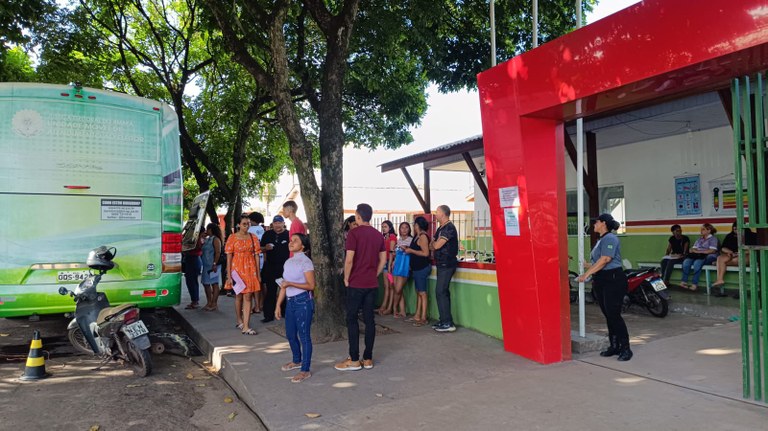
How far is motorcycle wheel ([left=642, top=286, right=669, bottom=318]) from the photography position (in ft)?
27.3

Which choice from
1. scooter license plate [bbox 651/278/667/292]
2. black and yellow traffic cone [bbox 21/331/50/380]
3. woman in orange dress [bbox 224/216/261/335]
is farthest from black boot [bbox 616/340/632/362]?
black and yellow traffic cone [bbox 21/331/50/380]

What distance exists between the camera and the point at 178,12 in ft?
49.9

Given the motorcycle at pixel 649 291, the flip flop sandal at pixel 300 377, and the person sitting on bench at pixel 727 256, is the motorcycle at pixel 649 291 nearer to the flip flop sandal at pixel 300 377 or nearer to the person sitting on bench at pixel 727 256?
the person sitting on bench at pixel 727 256

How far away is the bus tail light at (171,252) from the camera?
6.97 metres

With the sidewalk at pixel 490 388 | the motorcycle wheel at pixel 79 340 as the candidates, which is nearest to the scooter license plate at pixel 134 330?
the motorcycle wheel at pixel 79 340

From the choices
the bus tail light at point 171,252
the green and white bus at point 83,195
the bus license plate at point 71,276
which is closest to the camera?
the green and white bus at point 83,195

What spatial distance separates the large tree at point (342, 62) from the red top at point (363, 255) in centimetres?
130

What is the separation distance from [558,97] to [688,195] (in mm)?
6997

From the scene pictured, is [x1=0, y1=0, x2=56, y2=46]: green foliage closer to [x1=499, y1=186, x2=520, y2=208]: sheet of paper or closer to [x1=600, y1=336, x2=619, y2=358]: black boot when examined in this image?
[x1=499, y1=186, x2=520, y2=208]: sheet of paper

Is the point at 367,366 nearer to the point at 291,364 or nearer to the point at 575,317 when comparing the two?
the point at 291,364

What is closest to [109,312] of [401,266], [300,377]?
[300,377]

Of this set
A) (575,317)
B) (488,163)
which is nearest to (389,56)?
(488,163)

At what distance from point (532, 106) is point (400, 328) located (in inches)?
152

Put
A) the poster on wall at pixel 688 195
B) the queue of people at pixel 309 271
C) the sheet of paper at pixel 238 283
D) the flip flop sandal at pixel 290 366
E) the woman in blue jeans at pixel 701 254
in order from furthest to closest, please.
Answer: the poster on wall at pixel 688 195 → the woman in blue jeans at pixel 701 254 → the sheet of paper at pixel 238 283 → the flip flop sandal at pixel 290 366 → the queue of people at pixel 309 271
